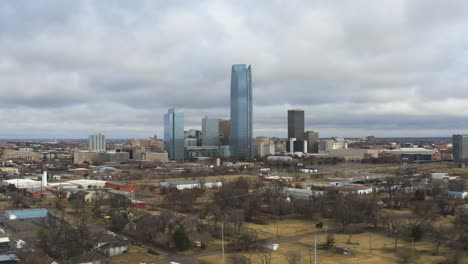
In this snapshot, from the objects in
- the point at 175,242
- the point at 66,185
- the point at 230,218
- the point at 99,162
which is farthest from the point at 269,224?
the point at 99,162

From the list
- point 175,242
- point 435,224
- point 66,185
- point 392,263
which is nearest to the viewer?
point 392,263

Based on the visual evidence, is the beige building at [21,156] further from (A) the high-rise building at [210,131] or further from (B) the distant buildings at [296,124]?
(B) the distant buildings at [296,124]

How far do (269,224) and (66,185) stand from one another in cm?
2203

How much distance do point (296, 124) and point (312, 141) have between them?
5.90 metres

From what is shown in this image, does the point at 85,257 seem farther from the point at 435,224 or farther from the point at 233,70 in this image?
the point at 233,70

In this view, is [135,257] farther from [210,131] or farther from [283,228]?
[210,131]

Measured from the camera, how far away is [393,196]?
96.1ft

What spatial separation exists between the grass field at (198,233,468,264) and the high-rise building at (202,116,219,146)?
7981 centimetres

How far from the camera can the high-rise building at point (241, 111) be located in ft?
274

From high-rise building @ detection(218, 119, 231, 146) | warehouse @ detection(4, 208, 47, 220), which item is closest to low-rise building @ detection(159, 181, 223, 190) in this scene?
warehouse @ detection(4, 208, 47, 220)

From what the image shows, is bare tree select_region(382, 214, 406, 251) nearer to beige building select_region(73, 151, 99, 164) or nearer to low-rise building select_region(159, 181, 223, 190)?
low-rise building select_region(159, 181, 223, 190)

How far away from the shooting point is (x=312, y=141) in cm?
11038

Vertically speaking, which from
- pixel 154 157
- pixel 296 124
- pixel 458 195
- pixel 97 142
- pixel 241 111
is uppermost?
pixel 241 111

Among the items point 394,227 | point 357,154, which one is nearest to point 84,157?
point 357,154
